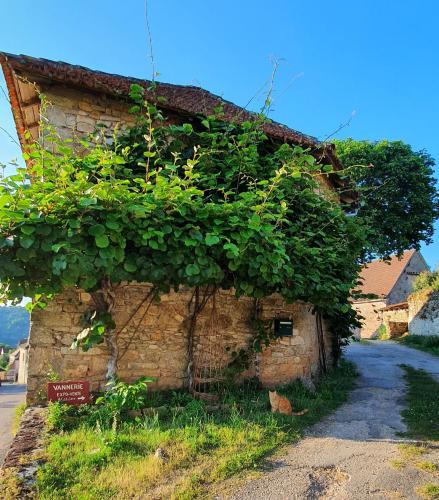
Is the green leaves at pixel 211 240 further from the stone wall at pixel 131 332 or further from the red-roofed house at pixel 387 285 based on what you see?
the red-roofed house at pixel 387 285

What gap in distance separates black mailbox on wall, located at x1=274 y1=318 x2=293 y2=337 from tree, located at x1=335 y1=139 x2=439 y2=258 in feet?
26.7

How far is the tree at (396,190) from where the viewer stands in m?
14.1

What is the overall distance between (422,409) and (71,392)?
4.96m

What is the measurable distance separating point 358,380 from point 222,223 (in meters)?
5.54

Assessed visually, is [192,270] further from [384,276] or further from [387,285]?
[384,276]

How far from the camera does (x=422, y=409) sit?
19.5 feet

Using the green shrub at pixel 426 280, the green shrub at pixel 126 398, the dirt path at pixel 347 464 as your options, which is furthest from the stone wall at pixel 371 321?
the green shrub at pixel 126 398

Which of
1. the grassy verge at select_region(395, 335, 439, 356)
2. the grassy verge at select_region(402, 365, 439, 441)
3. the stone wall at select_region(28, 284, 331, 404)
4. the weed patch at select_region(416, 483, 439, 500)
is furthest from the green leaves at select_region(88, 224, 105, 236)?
the grassy verge at select_region(395, 335, 439, 356)

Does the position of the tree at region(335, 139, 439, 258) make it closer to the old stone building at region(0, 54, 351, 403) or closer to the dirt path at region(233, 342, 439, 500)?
the old stone building at region(0, 54, 351, 403)

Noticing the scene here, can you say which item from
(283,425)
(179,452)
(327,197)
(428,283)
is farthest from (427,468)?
(428,283)

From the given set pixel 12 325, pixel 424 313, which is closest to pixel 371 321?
pixel 424 313

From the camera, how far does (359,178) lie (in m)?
14.6

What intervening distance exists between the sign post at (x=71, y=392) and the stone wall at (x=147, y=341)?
63 centimetres

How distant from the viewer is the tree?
46.1ft
